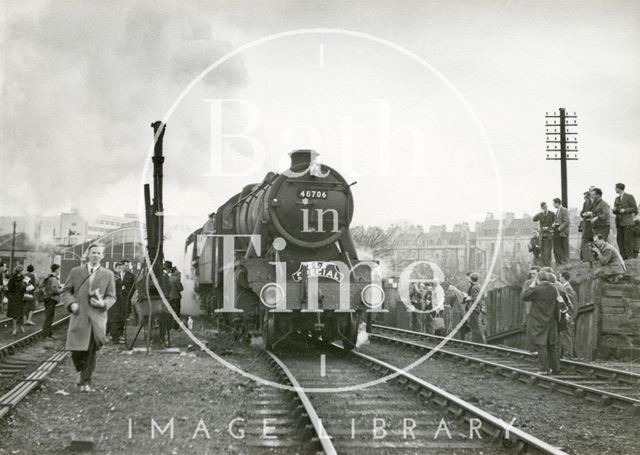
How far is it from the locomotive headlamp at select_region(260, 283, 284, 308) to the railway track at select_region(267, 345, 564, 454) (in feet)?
5.27

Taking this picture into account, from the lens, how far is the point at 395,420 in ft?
22.6

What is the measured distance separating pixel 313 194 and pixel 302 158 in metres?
0.73

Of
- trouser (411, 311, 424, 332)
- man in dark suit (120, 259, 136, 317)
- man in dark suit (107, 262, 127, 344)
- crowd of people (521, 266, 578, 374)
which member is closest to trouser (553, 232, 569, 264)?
trouser (411, 311, 424, 332)

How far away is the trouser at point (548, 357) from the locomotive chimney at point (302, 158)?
206 inches

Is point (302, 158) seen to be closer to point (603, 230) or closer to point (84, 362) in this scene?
point (84, 362)

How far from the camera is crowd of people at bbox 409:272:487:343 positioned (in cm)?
1472

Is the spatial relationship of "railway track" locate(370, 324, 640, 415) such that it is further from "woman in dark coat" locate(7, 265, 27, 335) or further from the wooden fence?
"woman in dark coat" locate(7, 265, 27, 335)

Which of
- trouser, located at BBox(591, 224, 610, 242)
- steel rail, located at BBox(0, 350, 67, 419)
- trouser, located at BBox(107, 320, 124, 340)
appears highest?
trouser, located at BBox(591, 224, 610, 242)

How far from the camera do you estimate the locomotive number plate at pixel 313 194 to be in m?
12.2

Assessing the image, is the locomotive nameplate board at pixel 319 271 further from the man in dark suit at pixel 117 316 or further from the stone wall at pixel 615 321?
the stone wall at pixel 615 321

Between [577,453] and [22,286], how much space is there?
13416 mm

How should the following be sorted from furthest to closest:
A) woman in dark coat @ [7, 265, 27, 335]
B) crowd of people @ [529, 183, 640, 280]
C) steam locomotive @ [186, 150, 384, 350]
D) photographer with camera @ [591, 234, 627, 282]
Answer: woman in dark coat @ [7, 265, 27, 335] → crowd of people @ [529, 183, 640, 280] → photographer with camera @ [591, 234, 627, 282] → steam locomotive @ [186, 150, 384, 350]

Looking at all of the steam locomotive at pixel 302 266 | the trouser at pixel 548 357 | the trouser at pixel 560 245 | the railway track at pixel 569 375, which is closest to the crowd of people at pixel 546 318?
the trouser at pixel 548 357

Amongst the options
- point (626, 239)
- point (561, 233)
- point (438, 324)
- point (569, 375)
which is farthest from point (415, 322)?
point (569, 375)
